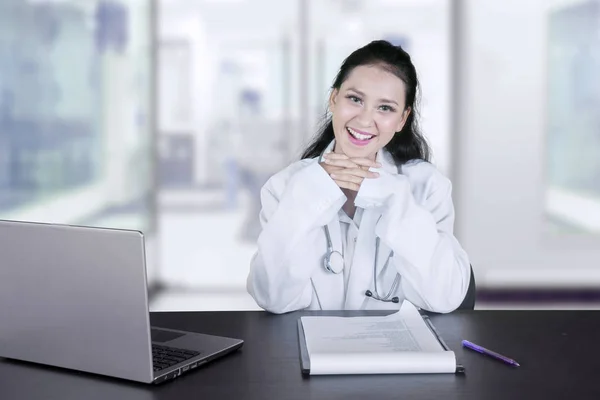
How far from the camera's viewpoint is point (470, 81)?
4789 millimetres

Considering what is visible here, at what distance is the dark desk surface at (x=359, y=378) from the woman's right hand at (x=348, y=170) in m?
0.46

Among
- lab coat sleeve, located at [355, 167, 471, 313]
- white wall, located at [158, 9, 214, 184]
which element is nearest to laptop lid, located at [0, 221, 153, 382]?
lab coat sleeve, located at [355, 167, 471, 313]

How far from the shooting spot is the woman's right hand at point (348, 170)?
1.73 m

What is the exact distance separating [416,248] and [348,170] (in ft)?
0.88

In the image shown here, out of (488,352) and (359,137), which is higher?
(359,137)

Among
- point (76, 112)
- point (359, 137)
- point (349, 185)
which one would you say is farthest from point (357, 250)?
point (76, 112)

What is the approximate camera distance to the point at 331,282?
1.82 m

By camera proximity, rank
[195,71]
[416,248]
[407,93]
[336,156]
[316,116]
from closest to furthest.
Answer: [416,248] < [336,156] < [407,93] < [316,116] < [195,71]

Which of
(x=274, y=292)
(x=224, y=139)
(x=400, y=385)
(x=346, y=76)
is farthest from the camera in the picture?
(x=224, y=139)

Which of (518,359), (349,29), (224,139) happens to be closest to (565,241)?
(349,29)

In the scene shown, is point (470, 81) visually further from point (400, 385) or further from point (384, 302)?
point (400, 385)

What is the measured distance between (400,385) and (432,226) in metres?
0.66

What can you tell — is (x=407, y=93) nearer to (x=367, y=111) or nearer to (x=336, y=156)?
(x=367, y=111)

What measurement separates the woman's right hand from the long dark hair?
26 centimetres
